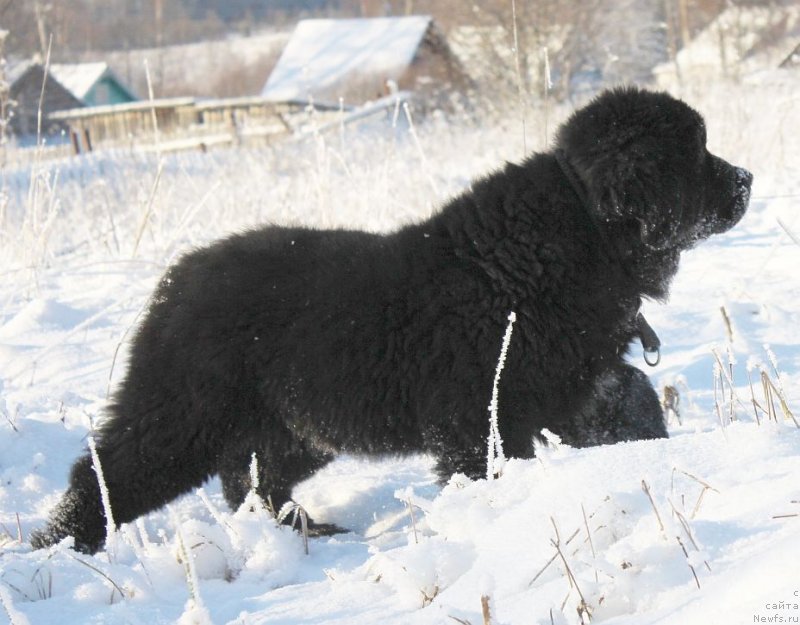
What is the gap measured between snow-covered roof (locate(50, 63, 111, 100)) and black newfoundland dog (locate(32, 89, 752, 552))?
46.4 meters

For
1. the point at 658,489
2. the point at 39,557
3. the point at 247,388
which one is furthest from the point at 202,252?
the point at 658,489

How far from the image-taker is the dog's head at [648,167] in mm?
3074

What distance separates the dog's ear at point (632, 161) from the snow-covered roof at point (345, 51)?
107 feet

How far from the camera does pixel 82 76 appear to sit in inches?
1934

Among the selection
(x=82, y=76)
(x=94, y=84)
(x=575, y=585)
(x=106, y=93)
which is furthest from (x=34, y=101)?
(x=575, y=585)

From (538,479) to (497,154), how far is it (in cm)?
851

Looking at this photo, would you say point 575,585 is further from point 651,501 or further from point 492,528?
point 492,528

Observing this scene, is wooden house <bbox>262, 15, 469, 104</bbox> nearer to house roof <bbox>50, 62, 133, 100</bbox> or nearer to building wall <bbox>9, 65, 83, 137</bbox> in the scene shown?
building wall <bbox>9, 65, 83, 137</bbox>

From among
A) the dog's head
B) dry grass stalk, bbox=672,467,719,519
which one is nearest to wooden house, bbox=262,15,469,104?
the dog's head

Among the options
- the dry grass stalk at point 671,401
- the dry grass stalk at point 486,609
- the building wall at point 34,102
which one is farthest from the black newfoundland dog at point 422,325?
the building wall at point 34,102

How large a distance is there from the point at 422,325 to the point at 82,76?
50.5m

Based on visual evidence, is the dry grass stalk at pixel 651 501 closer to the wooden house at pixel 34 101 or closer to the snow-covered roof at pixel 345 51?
the wooden house at pixel 34 101

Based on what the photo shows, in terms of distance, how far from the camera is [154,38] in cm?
6994

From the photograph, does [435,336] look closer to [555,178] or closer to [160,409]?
[555,178]
